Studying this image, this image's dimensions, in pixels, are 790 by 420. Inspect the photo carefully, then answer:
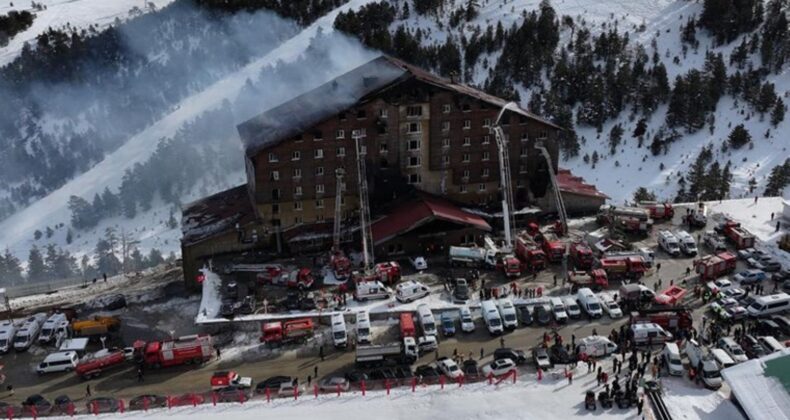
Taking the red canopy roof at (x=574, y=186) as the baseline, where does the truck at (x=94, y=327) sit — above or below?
below

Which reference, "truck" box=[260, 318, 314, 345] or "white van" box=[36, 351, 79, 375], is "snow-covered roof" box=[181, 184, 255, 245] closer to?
"truck" box=[260, 318, 314, 345]

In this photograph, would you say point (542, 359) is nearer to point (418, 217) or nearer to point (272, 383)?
point (272, 383)

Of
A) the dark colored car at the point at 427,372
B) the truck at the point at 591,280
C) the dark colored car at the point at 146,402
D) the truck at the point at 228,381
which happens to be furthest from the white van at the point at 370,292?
the dark colored car at the point at 146,402

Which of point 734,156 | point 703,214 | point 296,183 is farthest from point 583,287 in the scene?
point 734,156

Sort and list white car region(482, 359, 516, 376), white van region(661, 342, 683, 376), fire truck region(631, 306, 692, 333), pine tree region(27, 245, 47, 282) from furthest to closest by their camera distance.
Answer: pine tree region(27, 245, 47, 282) → fire truck region(631, 306, 692, 333) → white car region(482, 359, 516, 376) → white van region(661, 342, 683, 376)

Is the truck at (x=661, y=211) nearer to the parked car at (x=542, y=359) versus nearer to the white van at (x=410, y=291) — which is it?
the white van at (x=410, y=291)

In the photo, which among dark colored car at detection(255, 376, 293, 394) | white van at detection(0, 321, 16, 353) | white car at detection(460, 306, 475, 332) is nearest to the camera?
dark colored car at detection(255, 376, 293, 394)

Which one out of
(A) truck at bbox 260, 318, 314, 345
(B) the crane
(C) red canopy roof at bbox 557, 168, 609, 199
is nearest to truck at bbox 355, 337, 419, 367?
(A) truck at bbox 260, 318, 314, 345
